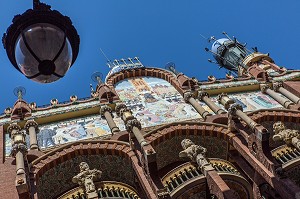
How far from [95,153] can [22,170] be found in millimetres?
2807

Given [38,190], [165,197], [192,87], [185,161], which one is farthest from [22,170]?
[192,87]

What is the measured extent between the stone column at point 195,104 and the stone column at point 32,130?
5.97 m

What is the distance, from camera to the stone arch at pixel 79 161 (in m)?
12.6

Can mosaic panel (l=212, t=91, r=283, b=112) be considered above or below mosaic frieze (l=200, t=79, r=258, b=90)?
below

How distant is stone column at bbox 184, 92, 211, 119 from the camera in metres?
16.0

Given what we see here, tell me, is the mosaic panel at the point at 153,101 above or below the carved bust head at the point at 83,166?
above

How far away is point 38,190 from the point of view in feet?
39.7

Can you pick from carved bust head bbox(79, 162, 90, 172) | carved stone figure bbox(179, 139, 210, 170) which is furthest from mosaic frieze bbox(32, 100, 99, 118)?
carved stone figure bbox(179, 139, 210, 170)

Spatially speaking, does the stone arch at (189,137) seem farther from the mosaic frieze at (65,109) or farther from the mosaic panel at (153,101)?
the mosaic frieze at (65,109)

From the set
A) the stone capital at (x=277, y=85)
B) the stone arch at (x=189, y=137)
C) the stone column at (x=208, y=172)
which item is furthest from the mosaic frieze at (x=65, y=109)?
the stone capital at (x=277, y=85)

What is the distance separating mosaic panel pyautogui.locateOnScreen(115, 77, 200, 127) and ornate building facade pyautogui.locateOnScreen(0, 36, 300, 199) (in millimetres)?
41

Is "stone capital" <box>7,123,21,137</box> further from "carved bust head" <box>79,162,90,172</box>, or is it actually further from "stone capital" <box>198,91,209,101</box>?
"stone capital" <box>198,91,209,101</box>

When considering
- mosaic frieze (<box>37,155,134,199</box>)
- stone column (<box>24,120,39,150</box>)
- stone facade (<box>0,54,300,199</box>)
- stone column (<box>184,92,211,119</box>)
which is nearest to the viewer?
stone facade (<box>0,54,300,199</box>)

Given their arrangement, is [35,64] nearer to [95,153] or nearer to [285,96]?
[95,153]
